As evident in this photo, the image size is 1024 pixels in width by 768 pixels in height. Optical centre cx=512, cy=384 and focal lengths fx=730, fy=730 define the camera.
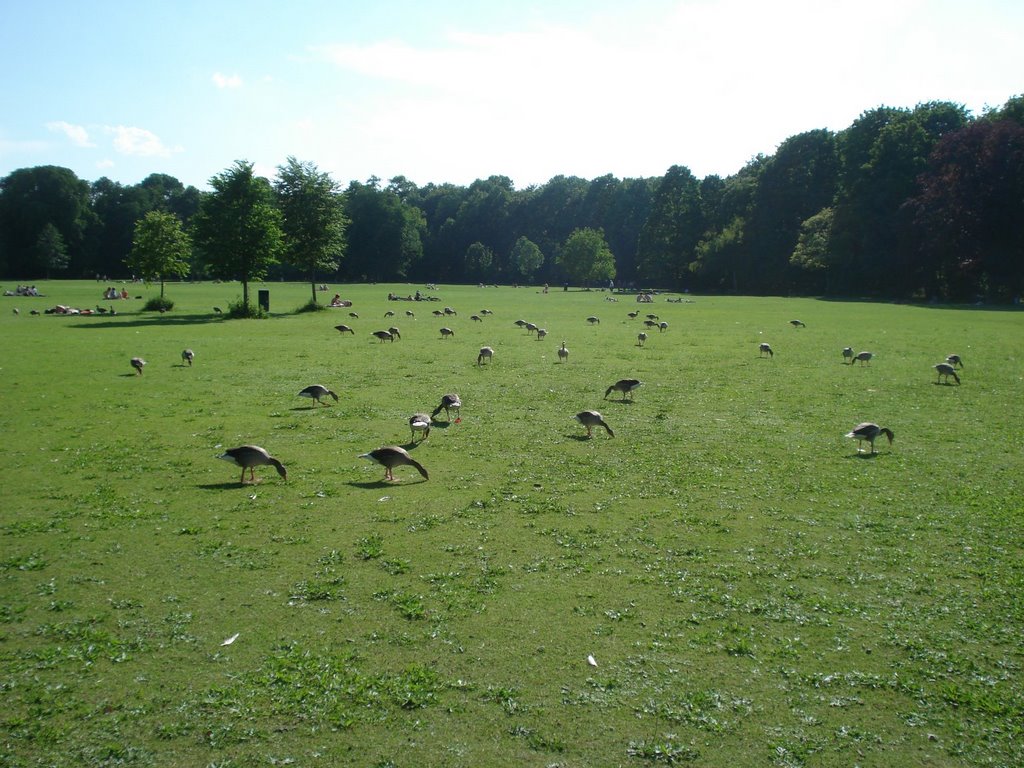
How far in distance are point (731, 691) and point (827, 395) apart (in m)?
17.1

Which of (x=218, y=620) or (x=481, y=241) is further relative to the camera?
(x=481, y=241)

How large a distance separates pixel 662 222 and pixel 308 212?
2658 inches

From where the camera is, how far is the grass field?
6125mm

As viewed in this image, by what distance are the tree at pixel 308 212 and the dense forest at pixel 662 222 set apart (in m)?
0.13

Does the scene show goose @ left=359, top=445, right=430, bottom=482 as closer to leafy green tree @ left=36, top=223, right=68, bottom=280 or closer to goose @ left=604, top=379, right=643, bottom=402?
goose @ left=604, top=379, right=643, bottom=402

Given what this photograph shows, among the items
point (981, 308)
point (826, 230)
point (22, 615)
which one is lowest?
point (22, 615)

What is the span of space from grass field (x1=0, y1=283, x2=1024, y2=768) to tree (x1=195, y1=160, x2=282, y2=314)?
3262cm

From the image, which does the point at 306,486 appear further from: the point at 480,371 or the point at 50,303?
the point at 50,303

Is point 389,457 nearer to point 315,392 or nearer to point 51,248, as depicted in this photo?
point 315,392

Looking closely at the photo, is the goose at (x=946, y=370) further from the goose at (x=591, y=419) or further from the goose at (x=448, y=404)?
the goose at (x=448, y=404)

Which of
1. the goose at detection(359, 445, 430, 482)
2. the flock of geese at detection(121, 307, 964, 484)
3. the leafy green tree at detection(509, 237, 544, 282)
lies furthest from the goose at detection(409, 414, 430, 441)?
the leafy green tree at detection(509, 237, 544, 282)

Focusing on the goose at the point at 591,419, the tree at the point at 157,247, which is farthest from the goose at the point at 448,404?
the tree at the point at 157,247

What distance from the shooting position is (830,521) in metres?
11.1

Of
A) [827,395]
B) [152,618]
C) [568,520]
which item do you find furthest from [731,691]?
[827,395]
